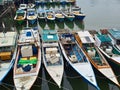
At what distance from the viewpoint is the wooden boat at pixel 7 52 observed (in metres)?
16.4

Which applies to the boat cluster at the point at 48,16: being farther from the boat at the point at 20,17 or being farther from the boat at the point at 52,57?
the boat at the point at 52,57

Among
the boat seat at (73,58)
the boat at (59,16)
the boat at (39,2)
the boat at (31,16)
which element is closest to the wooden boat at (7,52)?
the boat seat at (73,58)

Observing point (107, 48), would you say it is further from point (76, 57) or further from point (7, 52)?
point (7, 52)

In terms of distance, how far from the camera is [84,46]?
19.7 metres

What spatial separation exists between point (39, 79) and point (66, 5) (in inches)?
1297

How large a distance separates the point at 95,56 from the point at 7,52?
334 inches

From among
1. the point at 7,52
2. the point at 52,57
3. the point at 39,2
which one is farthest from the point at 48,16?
the point at 52,57

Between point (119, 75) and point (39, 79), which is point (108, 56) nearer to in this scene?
point (119, 75)

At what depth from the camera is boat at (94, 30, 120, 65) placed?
1805 cm

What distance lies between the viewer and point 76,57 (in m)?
18.1

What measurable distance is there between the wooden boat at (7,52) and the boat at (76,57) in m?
4.84

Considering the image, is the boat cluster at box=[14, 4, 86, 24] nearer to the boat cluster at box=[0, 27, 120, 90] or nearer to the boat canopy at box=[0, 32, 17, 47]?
the boat cluster at box=[0, 27, 120, 90]

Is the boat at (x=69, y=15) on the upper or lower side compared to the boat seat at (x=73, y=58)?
lower

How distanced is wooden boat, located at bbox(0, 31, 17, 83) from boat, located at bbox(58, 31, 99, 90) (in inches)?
191
